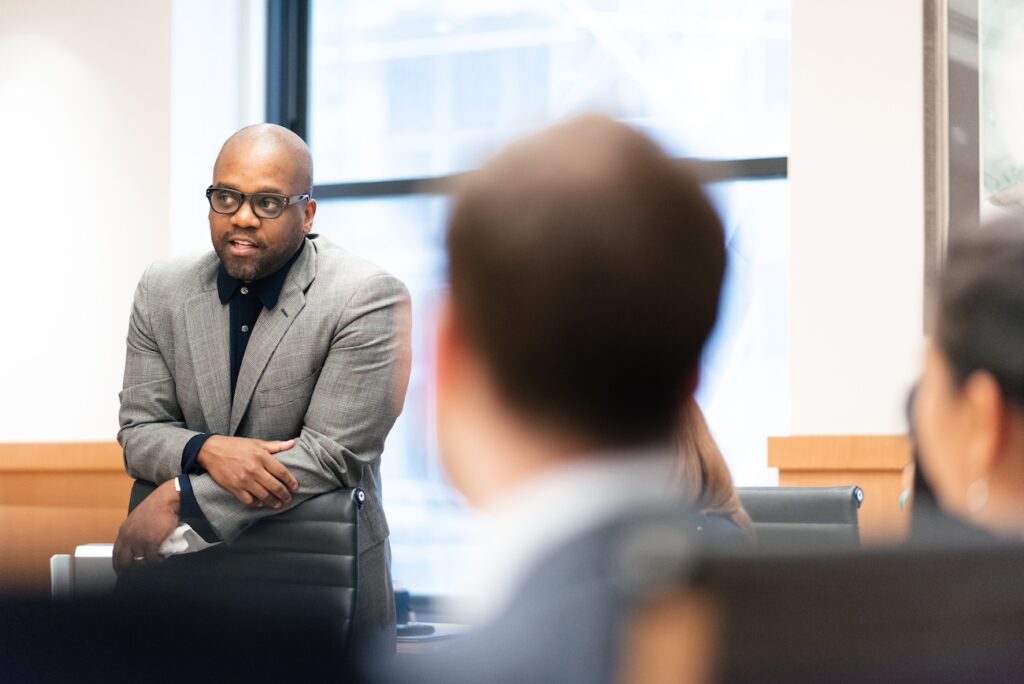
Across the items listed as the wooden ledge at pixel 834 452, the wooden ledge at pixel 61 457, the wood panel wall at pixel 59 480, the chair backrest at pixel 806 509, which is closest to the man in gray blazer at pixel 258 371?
the chair backrest at pixel 806 509

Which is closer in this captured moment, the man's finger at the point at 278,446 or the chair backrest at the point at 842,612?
the chair backrest at the point at 842,612

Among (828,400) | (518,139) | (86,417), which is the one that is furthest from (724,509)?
(86,417)

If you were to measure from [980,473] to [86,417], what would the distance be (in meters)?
4.77

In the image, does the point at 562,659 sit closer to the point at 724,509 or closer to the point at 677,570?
the point at 677,570

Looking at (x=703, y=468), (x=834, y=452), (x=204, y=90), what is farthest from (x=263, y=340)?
A: (x=204, y=90)

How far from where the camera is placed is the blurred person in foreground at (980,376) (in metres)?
0.83

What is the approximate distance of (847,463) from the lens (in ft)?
13.4

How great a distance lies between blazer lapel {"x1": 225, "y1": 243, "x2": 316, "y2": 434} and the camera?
2.20m

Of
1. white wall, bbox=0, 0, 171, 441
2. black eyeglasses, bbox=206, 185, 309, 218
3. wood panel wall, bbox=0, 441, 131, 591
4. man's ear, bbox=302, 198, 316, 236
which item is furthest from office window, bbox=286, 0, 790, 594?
black eyeglasses, bbox=206, 185, 309, 218

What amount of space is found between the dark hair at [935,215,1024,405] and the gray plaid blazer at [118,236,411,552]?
1.32m

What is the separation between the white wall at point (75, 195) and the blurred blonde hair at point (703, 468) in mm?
4517

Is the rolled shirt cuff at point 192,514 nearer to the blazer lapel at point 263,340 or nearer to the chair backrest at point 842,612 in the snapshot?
the blazer lapel at point 263,340

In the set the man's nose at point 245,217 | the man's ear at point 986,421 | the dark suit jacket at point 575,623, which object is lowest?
the dark suit jacket at point 575,623

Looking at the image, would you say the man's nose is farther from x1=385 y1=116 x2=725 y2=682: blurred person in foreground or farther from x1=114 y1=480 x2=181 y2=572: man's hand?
x1=385 y1=116 x2=725 y2=682: blurred person in foreground
